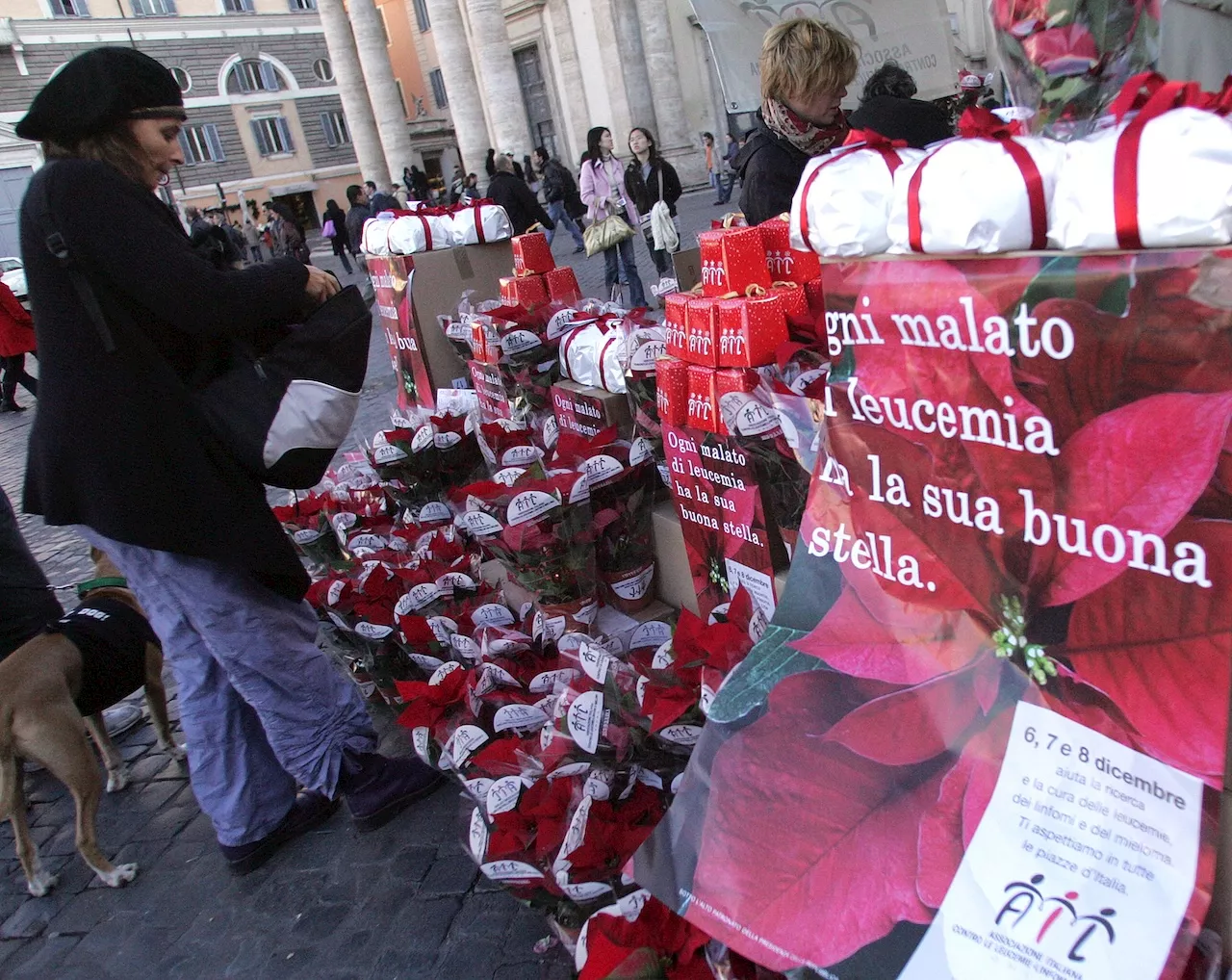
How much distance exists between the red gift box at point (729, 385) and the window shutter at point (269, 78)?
1920 inches

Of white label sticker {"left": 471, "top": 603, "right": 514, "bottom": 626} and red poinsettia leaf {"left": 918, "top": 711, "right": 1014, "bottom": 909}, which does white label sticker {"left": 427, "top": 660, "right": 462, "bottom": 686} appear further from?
→ red poinsettia leaf {"left": 918, "top": 711, "right": 1014, "bottom": 909}

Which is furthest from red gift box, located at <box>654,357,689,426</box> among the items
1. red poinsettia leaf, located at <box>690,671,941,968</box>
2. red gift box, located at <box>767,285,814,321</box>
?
red poinsettia leaf, located at <box>690,671,941,968</box>

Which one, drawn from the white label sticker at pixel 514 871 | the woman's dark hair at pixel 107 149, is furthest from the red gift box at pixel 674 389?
the woman's dark hair at pixel 107 149

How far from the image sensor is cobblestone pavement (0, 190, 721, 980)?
6.66 feet

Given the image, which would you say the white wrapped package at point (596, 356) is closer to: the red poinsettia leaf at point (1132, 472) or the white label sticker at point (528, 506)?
the white label sticker at point (528, 506)

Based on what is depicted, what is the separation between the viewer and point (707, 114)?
23.4 metres

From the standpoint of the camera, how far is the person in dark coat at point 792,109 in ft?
8.49

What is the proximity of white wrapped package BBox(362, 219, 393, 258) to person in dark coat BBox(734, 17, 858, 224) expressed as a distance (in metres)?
1.78

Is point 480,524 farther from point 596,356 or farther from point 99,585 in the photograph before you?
point 99,585

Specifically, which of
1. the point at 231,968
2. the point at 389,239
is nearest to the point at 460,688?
the point at 231,968

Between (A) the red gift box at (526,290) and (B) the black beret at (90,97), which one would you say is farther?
(A) the red gift box at (526,290)

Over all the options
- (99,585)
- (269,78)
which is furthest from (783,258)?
(269,78)

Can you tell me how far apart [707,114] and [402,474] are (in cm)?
2254

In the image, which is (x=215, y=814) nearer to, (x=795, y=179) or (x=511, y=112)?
(x=795, y=179)
